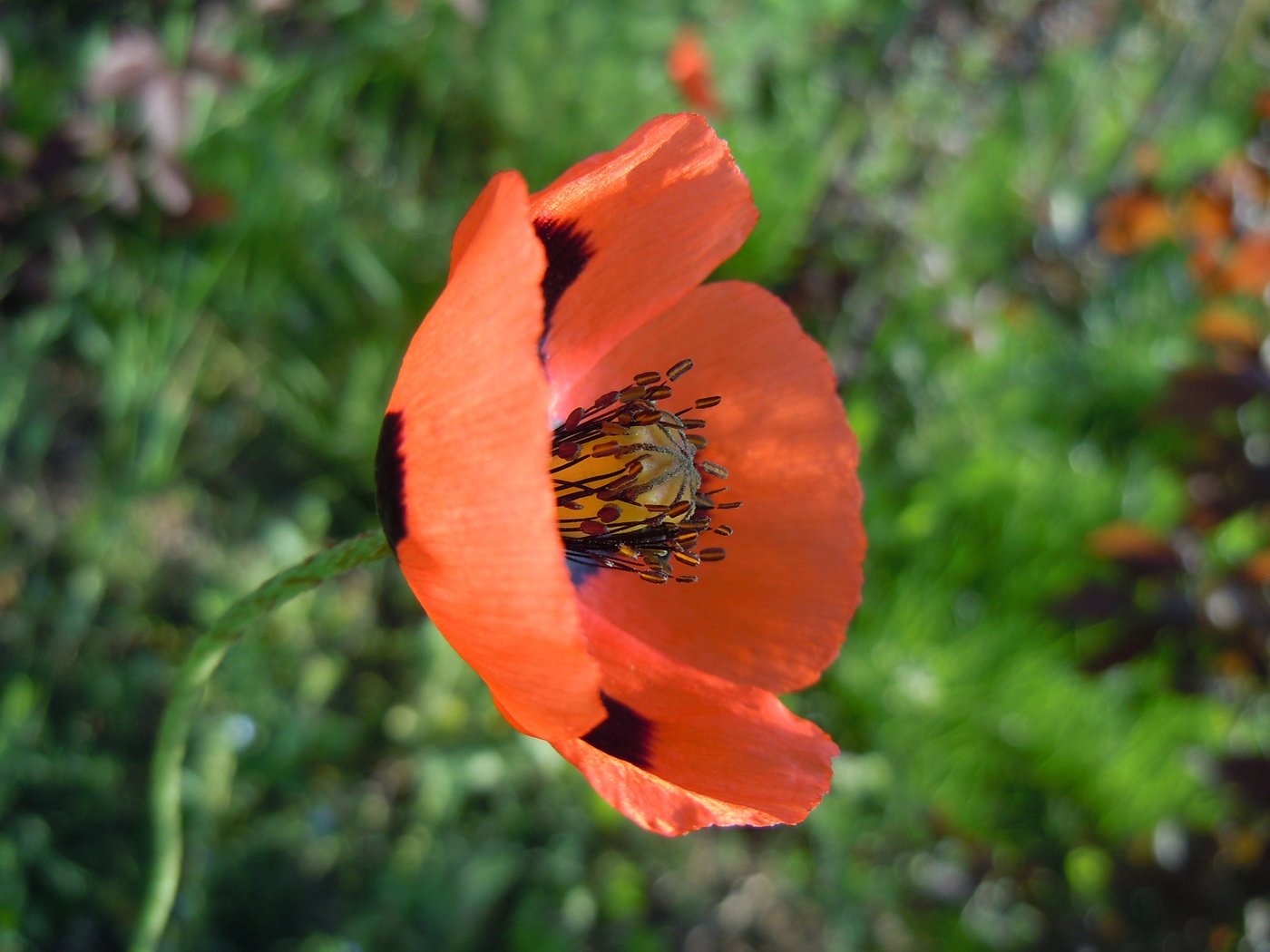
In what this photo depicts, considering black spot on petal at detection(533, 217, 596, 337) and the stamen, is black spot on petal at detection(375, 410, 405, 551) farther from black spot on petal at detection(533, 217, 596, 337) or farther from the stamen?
the stamen

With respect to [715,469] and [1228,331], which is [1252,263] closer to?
[1228,331]

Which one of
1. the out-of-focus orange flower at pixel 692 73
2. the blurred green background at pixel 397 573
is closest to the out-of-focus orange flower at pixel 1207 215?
the blurred green background at pixel 397 573

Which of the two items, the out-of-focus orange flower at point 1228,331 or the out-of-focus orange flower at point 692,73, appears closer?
the out-of-focus orange flower at point 1228,331

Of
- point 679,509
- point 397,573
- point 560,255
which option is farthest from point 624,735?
point 397,573

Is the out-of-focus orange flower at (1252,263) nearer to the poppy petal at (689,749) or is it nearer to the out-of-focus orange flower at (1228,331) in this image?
the out-of-focus orange flower at (1228,331)

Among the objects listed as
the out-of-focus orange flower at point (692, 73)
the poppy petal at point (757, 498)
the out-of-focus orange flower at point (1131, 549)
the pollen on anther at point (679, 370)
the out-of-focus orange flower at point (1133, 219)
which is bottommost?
the out-of-focus orange flower at point (1133, 219)

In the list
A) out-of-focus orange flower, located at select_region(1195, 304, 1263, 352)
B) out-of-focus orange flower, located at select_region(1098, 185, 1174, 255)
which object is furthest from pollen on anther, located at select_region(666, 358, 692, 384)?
out-of-focus orange flower, located at select_region(1098, 185, 1174, 255)

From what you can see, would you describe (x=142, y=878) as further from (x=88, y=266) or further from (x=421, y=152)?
(x=421, y=152)
